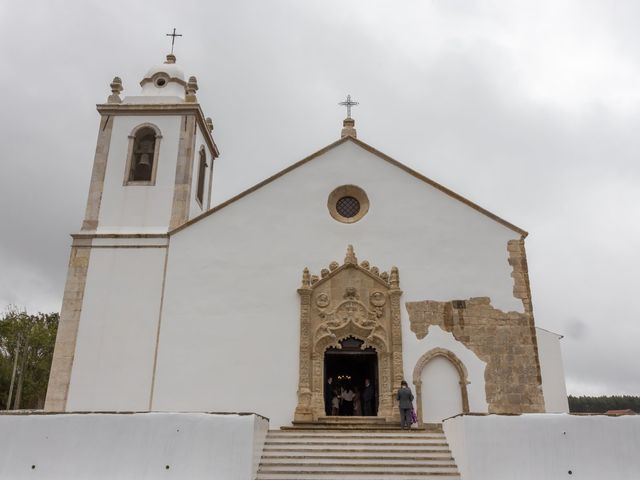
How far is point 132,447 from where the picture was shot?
9258 mm

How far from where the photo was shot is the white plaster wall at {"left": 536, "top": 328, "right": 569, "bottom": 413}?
16625 mm

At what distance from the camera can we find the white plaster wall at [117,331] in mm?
13430

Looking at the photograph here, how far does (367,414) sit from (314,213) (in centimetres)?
524

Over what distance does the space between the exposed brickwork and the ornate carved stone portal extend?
64 centimetres

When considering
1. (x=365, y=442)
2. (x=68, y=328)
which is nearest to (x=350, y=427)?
(x=365, y=442)

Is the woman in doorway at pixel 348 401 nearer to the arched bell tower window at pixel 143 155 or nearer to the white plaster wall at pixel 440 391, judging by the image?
the white plaster wall at pixel 440 391

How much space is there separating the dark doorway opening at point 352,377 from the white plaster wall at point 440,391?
124 centimetres

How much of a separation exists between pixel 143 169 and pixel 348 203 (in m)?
6.32

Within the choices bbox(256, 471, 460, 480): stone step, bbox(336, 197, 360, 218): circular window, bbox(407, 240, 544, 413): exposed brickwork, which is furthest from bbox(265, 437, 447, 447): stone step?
bbox(336, 197, 360, 218): circular window

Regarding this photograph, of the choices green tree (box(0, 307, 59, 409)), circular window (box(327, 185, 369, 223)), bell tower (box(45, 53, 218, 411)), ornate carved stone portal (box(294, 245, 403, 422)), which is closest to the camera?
ornate carved stone portal (box(294, 245, 403, 422))

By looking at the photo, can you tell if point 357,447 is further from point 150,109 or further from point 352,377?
point 150,109

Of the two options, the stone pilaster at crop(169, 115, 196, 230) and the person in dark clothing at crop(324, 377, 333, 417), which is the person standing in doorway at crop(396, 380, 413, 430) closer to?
the person in dark clothing at crop(324, 377, 333, 417)

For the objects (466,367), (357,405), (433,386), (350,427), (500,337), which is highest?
(500,337)

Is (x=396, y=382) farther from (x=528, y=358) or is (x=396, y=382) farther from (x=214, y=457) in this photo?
(x=214, y=457)
